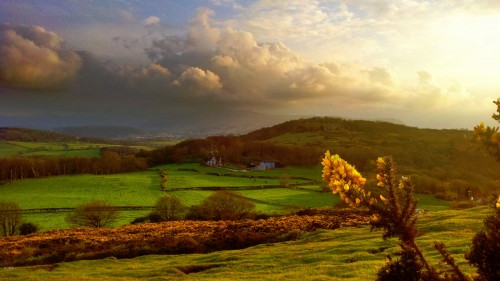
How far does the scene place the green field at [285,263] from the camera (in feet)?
78.5

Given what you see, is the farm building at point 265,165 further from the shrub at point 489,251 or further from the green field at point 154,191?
the shrub at point 489,251

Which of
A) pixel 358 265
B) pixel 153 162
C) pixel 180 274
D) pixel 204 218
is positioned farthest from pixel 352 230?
pixel 153 162

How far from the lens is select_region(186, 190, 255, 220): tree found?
230 feet

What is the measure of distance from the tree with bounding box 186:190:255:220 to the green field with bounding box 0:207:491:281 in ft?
105

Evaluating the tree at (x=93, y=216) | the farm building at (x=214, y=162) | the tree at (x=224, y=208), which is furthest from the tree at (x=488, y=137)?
the farm building at (x=214, y=162)

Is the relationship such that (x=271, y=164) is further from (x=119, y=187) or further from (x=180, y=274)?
(x=180, y=274)

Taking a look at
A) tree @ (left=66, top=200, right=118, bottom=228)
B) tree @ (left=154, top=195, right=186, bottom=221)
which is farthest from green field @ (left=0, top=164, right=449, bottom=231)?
tree @ (left=154, top=195, right=186, bottom=221)

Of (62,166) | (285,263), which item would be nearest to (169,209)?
(285,263)

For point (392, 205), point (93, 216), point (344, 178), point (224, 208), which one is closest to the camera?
point (344, 178)

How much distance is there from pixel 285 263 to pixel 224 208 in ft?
145

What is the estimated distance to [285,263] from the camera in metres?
27.8

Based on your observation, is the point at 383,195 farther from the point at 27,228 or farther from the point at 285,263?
the point at 27,228

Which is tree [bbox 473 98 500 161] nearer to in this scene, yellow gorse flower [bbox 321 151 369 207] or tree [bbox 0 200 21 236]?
yellow gorse flower [bbox 321 151 369 207]

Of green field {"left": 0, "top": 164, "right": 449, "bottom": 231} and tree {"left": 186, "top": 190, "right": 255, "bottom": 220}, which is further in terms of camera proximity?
green field {"left": 0, "top": 164, "right": 449, "bottom": 231}
